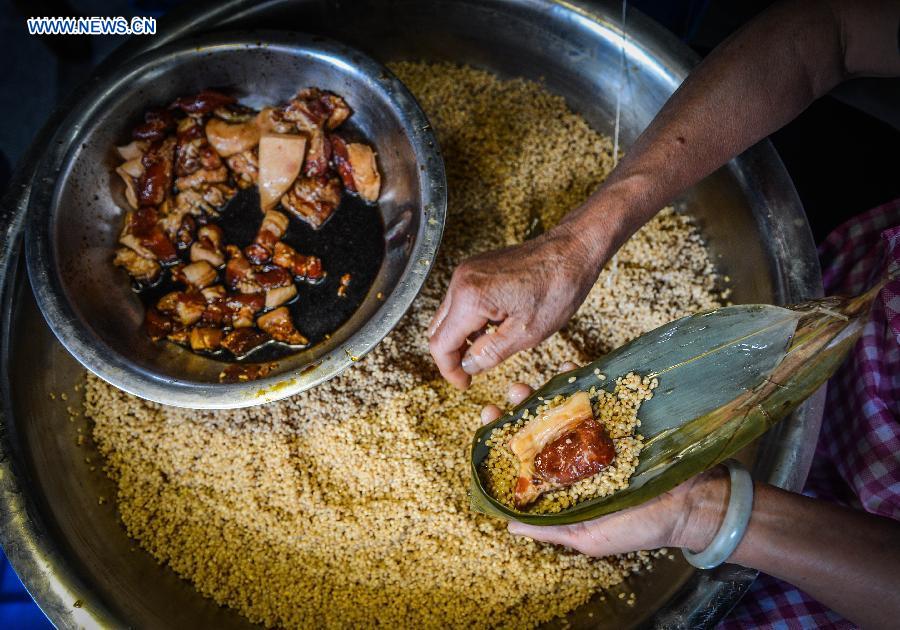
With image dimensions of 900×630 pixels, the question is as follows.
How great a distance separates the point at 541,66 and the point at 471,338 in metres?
1.33

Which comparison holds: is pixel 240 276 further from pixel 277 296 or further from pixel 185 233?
pixel 185 233

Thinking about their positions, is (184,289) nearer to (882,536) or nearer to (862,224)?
(882,536)

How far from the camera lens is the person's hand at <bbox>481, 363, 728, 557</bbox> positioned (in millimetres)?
1390

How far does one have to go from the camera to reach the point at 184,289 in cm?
203

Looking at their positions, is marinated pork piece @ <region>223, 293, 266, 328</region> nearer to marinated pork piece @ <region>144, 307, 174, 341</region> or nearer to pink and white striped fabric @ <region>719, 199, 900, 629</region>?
marinated pork piece @ <region>144, 307, 174, 341</region>

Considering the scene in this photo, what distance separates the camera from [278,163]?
6.89ft

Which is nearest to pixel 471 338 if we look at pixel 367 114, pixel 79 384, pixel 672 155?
pixel 672 155

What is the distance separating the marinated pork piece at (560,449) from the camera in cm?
140

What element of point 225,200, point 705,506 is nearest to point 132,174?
point 225,200

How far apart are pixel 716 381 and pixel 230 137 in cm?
175

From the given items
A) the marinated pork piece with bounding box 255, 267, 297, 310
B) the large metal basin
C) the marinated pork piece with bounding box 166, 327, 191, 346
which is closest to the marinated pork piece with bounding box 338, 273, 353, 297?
the marinated pork piece with bounding box 255, 267, 297, 310

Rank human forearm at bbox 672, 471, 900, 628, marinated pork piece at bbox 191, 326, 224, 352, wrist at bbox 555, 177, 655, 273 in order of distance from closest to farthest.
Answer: human forearm at bbox 672, 471, 900, 628, wrist at bbox 555, 177, 655, 273, marinated pork piece at bbox 191, 326, 224, 352

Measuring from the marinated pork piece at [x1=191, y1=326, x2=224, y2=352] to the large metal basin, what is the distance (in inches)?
16.4

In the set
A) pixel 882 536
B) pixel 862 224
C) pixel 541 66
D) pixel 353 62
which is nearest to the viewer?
pixel 882 536
